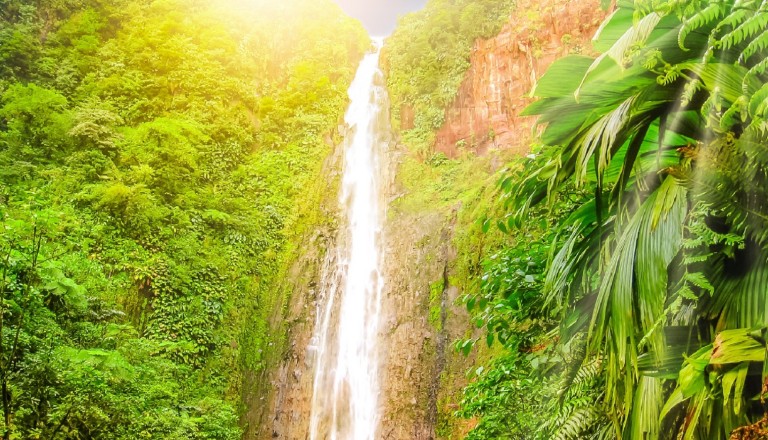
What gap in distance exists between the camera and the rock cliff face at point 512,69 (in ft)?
47.3

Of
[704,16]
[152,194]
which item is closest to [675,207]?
[704,16]

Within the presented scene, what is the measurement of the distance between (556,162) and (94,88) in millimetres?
16222

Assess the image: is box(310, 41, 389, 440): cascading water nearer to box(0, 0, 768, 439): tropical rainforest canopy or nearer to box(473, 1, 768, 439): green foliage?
box(0, 0, 768, 439): tropical rainforest canopy

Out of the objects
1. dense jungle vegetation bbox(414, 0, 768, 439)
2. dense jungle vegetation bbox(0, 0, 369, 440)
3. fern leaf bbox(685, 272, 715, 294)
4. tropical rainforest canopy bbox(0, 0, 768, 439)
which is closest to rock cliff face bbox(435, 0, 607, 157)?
tropical rainforest canopy bbox(0, 0, 768, 439)

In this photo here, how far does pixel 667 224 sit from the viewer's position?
2061 mm

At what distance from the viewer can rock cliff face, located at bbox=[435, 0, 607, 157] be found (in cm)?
1441

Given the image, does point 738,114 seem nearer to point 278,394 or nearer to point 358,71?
point 278,394

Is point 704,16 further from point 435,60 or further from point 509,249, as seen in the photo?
point 435,60

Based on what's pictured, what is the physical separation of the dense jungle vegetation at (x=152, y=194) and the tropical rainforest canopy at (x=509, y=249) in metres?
0.05

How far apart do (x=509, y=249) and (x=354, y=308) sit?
9864 mm

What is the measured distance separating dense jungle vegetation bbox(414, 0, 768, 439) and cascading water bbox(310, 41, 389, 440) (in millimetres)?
9593

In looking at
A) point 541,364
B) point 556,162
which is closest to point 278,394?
point 541,364

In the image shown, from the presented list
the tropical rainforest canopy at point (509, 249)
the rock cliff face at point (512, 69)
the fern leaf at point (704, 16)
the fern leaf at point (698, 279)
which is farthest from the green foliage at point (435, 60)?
the fern leaf at point (698, 279)

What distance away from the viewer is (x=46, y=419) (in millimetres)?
4082
